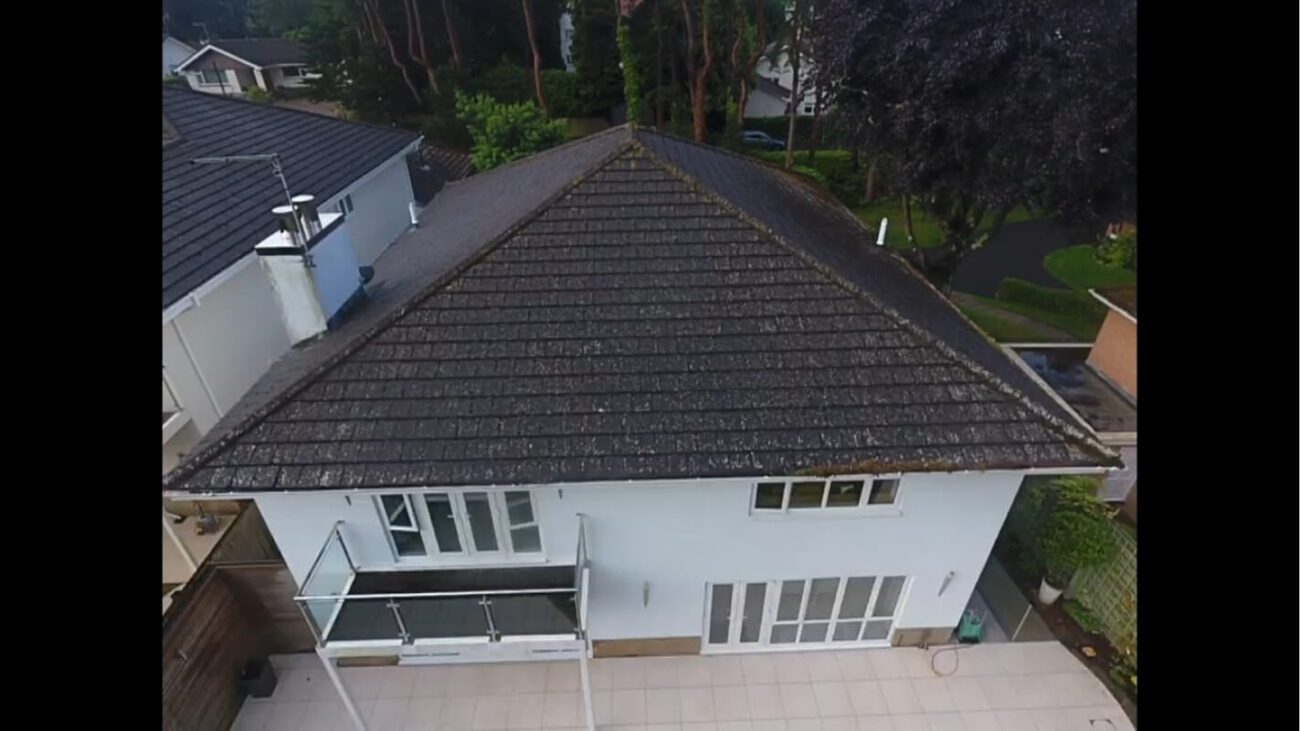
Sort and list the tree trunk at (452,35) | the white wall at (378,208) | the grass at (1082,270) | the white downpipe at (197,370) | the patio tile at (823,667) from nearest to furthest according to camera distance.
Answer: the patio tile at (823,667)
the white downpipe at (197,370)
the white wall at (378,208)
the grass at (1082,270)
the tree trunk at (452,35)

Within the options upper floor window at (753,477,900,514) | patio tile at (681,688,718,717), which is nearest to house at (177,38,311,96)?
upper floor window at (753,477,900,514)

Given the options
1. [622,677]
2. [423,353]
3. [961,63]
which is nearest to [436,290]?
[423,353]

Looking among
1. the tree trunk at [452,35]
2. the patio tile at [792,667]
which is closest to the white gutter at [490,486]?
the patio tile at [792,667]

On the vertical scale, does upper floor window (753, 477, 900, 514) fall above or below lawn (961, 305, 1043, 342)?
above

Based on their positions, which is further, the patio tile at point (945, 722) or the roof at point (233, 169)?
the roof at point (233, 169)

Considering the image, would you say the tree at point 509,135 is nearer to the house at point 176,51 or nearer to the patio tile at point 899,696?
the patio tile at point 899,696

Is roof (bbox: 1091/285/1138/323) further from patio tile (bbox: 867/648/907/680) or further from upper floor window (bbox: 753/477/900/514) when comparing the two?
upper floor window (bbox: 753/477/900/514)

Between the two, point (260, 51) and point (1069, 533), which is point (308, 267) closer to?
point (1069, 533)
